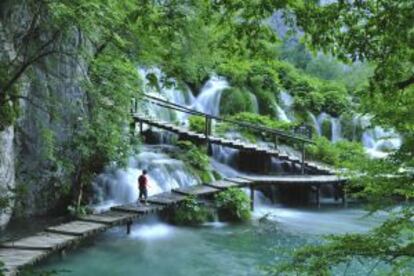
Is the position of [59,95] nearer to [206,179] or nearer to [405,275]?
[206,179]

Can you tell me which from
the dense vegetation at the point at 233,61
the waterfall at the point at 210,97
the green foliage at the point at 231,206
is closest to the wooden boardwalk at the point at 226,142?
the dense vegetation at the point at 233,61

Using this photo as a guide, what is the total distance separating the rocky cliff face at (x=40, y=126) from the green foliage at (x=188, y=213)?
2.96 m

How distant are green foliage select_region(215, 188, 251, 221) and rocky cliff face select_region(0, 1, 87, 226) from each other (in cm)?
423

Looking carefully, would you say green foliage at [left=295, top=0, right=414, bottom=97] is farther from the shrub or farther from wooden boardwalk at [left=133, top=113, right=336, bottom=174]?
the shrub

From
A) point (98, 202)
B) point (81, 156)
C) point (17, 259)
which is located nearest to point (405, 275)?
point (17, 259)

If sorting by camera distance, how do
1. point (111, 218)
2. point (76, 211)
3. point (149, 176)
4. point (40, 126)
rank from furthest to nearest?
point (149, 176) < point (76, 211) < point (40, 126) < point (111, 218)

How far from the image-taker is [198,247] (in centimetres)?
1152

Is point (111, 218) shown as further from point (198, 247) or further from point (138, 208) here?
point (198, 247)

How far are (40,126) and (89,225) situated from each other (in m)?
2.77

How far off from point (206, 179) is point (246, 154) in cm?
358

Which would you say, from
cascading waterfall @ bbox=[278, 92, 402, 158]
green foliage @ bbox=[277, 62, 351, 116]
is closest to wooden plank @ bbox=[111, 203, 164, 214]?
cascading waterfall @ bbox=[278, 92, 402, 158]

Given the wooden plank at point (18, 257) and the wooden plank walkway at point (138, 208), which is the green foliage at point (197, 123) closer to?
the wooden plank walkway at point (138, 208)

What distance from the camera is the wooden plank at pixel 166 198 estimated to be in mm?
13098

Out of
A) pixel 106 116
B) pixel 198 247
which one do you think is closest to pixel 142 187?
pixel 106 116
